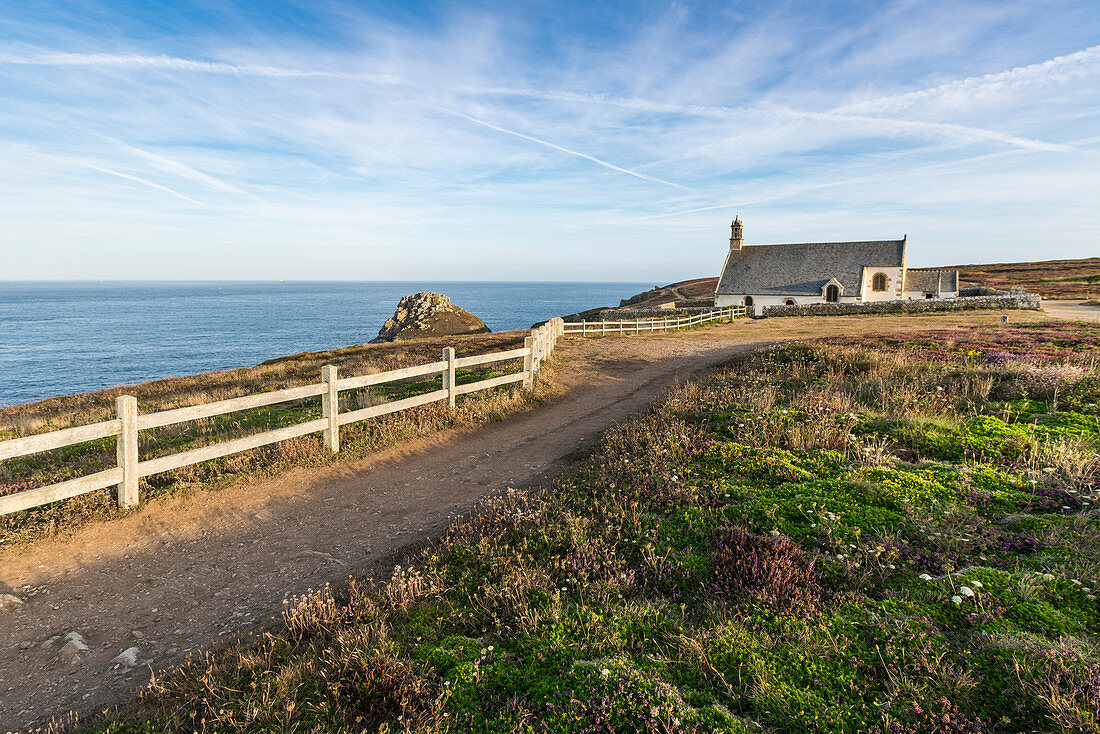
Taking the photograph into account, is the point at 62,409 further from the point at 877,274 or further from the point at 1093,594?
the point at 877,274

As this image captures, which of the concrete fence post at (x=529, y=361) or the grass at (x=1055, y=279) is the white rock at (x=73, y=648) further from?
the grass at (x=1055, y=279)

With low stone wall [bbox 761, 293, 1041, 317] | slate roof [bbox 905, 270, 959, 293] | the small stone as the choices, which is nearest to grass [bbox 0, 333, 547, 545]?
the small stone

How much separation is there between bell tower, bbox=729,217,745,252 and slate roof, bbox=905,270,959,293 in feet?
61.2

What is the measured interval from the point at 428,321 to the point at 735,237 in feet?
122

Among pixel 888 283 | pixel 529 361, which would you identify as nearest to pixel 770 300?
pixel 888 283

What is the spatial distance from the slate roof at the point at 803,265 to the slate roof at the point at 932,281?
7.59 m

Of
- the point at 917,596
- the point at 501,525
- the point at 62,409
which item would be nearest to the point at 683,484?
the point at 501,525


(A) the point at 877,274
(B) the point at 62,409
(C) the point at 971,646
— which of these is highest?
(A) the point at 877,274

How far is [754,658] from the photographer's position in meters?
3.40

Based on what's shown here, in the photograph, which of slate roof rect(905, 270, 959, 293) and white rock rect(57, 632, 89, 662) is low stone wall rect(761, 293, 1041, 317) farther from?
white rock rect(57, 632, 89, 662)

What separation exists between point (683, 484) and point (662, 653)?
9.72ft

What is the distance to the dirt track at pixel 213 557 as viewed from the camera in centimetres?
448

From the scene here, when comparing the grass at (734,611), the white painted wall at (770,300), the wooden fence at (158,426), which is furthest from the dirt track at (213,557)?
the white painted wall at (770,300)

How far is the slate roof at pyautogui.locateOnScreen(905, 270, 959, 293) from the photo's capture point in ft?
188
